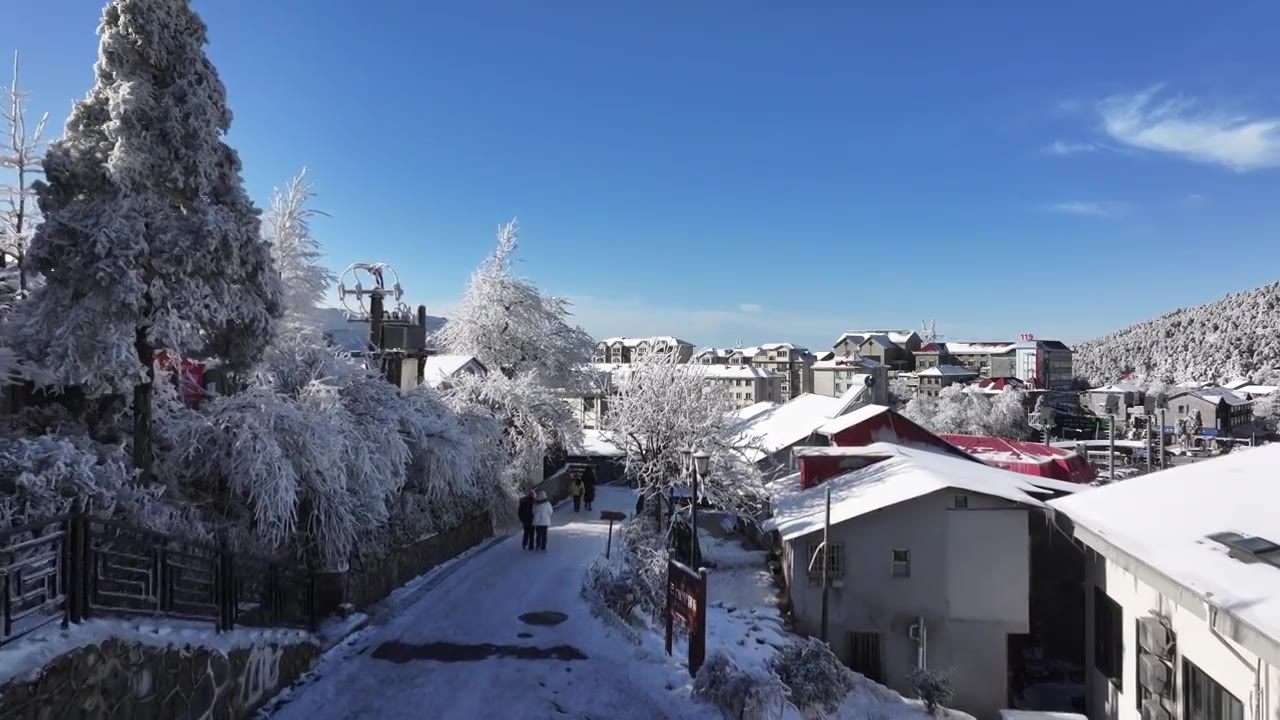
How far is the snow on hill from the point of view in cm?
11025

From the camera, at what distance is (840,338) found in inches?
4663

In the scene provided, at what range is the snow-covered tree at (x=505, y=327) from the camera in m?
31.0

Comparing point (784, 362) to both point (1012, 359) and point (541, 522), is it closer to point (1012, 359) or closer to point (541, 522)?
point (1012, 359)

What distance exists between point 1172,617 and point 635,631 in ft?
22.7

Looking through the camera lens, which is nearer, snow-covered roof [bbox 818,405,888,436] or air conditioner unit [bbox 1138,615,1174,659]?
air conditioner unit [bbox 1138,615,1174,659]

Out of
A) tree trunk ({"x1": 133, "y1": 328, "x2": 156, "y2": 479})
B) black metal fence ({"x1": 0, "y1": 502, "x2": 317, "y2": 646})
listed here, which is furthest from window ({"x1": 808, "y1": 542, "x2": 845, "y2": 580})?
tree trunk ({"x1": 133, "y1": 328, "x2": 156, "y2": 479})

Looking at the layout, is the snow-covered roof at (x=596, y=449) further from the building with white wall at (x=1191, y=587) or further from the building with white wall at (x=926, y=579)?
the building with white wall at (x=1191, y=587)

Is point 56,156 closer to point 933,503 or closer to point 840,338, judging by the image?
point 933,503

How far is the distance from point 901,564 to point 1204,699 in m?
8.63

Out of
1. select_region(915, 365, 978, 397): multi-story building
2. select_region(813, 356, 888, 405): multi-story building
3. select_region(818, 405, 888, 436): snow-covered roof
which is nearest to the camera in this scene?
select_region(818, 405, 888, 436): snow-covered roof

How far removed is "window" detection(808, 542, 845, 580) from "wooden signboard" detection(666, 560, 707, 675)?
7.71 m

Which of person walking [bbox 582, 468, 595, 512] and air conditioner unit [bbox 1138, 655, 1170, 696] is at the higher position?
air conditioner unit [bbox 1138, 655, 1170, 696]

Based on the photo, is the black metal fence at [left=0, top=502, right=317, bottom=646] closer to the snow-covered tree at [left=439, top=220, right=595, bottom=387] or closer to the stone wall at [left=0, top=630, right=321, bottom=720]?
Answer: the stone wall at [left=0, top=630, right=321, bottom=720]

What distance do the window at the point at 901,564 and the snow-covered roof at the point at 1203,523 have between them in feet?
18.8
